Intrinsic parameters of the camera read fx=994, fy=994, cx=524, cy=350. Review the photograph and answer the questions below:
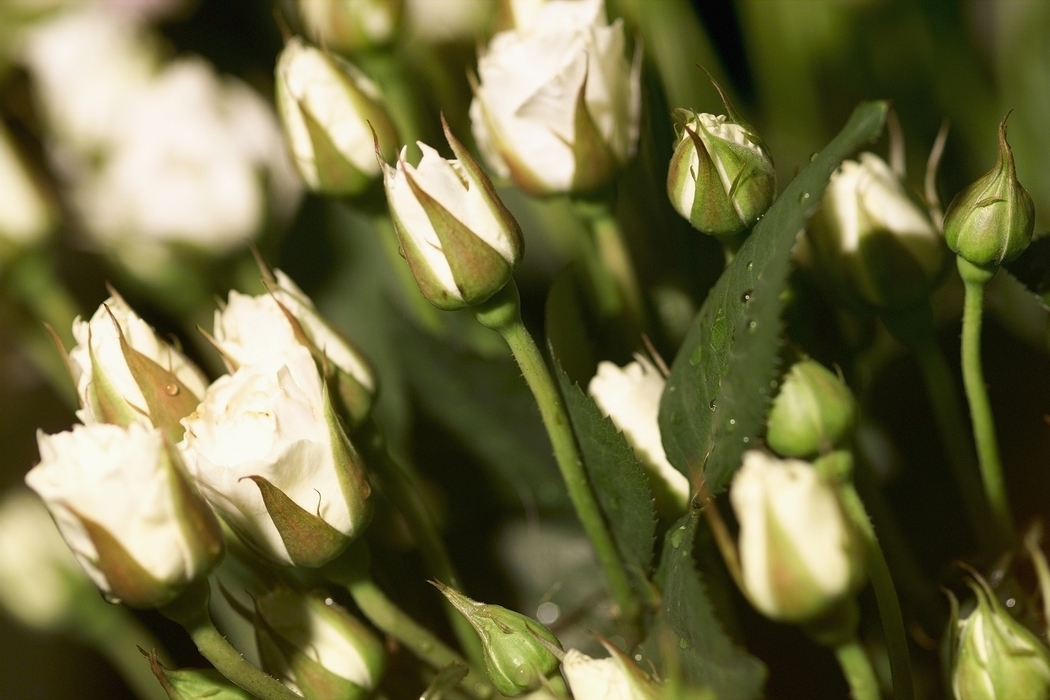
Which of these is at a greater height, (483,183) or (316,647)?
(483,183)

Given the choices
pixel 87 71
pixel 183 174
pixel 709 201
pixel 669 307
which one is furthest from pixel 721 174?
pixel 87 71

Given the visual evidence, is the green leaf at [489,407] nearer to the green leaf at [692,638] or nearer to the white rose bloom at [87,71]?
the green leaf at [692,638]

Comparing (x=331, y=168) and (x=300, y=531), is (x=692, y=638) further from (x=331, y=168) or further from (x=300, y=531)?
(x=331, y=168)

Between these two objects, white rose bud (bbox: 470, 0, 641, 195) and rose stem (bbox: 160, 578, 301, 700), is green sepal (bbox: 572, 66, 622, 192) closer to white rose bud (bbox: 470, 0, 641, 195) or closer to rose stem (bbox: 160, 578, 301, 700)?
white rose bud (bbox: 470, 0, 641, 195)

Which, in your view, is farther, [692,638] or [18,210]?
[18,210]

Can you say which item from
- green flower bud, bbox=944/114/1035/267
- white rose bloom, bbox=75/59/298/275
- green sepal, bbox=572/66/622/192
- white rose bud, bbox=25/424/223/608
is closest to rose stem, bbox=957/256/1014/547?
green flower bud, bbox=944/114/1035/267

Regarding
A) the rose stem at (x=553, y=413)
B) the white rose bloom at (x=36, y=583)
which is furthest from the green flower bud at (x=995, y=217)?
the white rose bloom at (x=36, y=583)

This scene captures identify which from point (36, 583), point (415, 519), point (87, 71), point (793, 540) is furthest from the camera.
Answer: point (87, 71)
